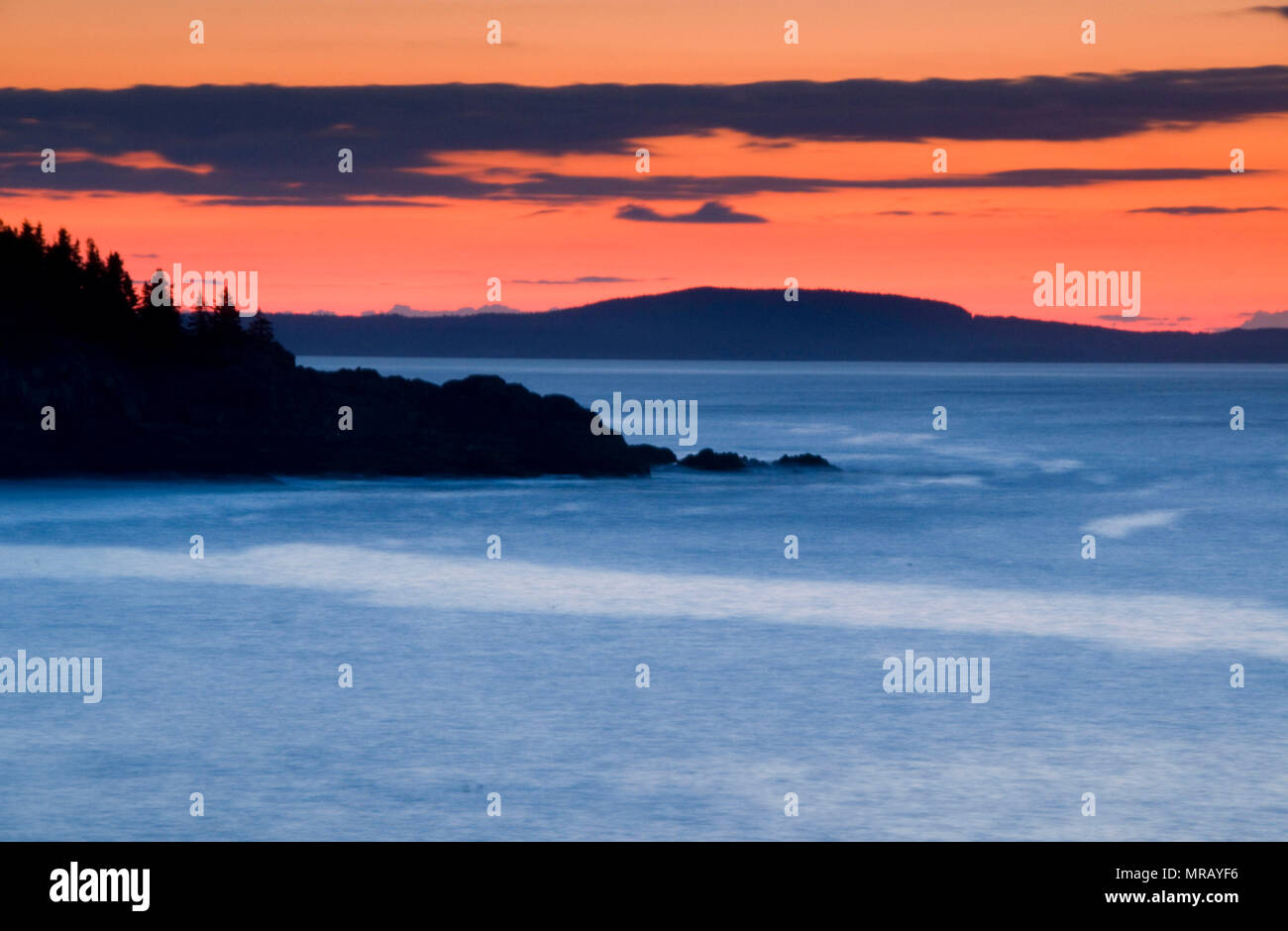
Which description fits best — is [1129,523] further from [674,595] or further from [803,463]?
[674,595]

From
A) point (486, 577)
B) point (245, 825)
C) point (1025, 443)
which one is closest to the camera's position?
point (245, 825)

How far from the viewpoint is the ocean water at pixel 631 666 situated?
12.9m

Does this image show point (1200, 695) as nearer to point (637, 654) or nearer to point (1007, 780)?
point (1007, 780)

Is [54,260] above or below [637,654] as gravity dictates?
above

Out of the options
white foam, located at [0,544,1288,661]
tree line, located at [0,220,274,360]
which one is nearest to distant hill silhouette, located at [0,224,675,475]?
tree line, located at [0,220,274,360]

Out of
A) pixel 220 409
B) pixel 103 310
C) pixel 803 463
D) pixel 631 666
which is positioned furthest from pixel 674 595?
pixel 103 310

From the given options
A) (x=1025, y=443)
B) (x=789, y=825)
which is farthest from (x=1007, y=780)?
(x=1025, y=443)

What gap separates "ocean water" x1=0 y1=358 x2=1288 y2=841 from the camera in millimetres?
12875

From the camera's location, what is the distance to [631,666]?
19125mm

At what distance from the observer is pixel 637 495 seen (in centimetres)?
4197

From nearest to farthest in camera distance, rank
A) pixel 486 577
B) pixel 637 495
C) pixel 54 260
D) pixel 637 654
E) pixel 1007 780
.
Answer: pixel 1007 780 → pixel 637 654 → pixel 486 577 → pixel 637 495 → pixel 54 260

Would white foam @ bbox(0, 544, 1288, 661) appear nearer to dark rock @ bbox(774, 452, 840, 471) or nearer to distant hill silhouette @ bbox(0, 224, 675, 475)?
distant hill silhouette @ bbox(0, 224, 675, 475)

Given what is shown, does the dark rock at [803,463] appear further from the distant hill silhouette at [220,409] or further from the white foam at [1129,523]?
the white foam at [1129,523]
